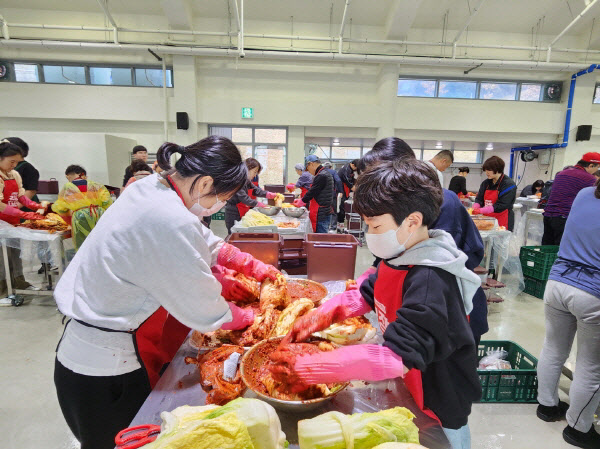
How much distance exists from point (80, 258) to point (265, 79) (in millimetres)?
9899

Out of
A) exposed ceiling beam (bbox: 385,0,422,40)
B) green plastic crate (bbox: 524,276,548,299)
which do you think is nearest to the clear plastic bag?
green plastic crate (bbox: 524,276,548,299)

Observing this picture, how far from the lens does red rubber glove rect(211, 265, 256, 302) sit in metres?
1.75

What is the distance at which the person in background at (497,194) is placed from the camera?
464 centimetres

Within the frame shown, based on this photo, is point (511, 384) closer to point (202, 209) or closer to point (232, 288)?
point (232, 288)

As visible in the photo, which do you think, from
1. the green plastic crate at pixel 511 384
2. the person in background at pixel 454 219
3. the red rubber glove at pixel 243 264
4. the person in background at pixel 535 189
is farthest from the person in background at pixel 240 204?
the person in background at pixel 535 189

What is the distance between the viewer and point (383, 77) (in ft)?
32.5

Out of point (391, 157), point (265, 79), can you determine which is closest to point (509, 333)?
point (391, 157)

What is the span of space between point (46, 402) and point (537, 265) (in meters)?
5.65

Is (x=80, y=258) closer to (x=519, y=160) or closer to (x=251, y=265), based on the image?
(x=251, y=265)

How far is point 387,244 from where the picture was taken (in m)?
1.17

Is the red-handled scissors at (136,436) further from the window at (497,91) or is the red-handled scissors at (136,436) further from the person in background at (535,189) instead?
the window at (497,91)

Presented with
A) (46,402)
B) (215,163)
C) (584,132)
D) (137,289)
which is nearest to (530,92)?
(584,132)

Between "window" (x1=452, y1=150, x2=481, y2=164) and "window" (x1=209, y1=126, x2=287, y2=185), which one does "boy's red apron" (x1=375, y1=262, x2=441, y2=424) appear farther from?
"window" (x1=452, y1=150, x2=481, y2=164)

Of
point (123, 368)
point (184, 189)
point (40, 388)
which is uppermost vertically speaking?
point (184, 189)
